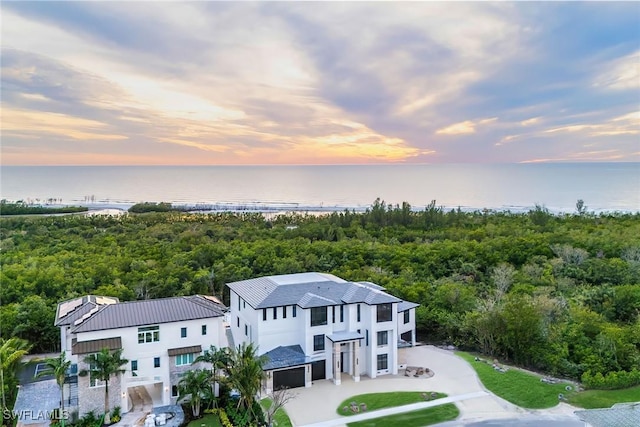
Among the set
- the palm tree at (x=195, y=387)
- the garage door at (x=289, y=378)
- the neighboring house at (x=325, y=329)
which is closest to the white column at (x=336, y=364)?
the neighboring house at (x=325, y=329)

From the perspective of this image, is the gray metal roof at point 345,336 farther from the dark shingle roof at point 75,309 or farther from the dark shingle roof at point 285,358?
the dark shingle roof at point 75,309

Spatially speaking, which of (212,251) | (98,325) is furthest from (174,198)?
(98,325)

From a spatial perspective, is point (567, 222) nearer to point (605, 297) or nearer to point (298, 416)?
point (605, 297)

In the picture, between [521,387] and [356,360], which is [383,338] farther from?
[521,387]

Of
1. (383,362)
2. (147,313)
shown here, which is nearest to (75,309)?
(147,313)

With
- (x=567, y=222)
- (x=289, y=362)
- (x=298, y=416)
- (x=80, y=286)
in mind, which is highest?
Result: (x=567, y=222)

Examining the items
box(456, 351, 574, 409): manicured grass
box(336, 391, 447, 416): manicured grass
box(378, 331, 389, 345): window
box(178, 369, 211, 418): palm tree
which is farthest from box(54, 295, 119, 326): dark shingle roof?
box(456, 351, 574, 409): manicured grass
